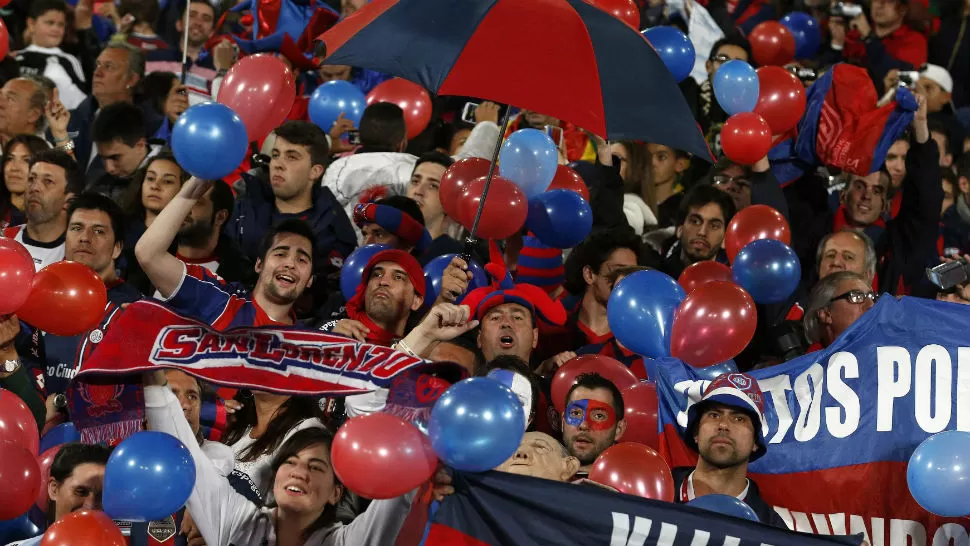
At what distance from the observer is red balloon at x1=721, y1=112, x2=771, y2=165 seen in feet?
26.3

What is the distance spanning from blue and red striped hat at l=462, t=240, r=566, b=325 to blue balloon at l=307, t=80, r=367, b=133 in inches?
91.3

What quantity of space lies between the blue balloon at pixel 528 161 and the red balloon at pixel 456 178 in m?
0.12

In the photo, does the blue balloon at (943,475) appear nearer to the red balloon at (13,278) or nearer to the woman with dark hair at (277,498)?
the woman with dark hair at (277,498)

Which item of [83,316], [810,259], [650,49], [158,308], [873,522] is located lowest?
[810,259]

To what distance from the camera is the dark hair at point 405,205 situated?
297 inches

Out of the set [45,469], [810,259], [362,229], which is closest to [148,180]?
[362,229]

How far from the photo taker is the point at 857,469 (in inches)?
237

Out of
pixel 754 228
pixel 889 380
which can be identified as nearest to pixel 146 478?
pixel 889 380

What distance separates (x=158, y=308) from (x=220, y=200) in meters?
2.76

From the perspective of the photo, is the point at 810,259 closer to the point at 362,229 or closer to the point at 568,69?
the point at 362,229

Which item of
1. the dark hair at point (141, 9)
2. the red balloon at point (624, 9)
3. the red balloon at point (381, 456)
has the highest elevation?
the red balloon at point (624, 9)

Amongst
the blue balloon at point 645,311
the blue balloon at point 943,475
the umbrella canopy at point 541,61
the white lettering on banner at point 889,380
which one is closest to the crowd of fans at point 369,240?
the blue balloon at point 645,311

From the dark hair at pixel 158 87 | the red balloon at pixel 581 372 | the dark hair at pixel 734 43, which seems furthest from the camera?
the dark hair at pixel 734 43

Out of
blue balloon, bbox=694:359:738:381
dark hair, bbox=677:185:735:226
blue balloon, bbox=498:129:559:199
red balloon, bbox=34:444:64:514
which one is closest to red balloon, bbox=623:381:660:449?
blue balloon, bbox=694:359:738:381
